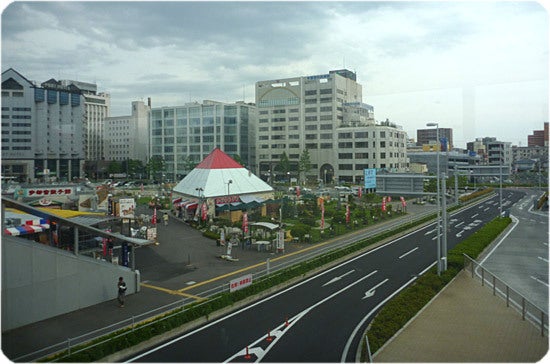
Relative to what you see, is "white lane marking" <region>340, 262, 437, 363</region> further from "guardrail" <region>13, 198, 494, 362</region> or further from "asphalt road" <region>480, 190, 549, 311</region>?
"guardrail" <region>13, 198, 494, 362</region>

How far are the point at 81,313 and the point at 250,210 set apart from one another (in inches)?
1153

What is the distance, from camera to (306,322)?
628 inches

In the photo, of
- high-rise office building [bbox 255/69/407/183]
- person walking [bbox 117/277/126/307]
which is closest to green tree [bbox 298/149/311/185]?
high-rise office building [bbox 255/69/407/183]

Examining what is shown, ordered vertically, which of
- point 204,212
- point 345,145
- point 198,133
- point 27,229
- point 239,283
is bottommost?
point 239,283

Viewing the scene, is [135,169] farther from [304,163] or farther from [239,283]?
[239,283]

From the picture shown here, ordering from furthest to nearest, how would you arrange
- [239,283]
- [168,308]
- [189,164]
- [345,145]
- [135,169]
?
[135,169]
[189,164]
[345,145]
[239,283]
[168,308]

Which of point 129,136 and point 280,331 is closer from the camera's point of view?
point 280,331

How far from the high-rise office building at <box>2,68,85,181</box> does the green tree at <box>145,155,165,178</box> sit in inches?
628

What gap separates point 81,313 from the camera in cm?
1662

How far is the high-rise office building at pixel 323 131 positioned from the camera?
285 feet

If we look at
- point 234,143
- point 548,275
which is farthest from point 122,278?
point 234,143

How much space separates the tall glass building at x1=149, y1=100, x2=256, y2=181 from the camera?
97.5 m

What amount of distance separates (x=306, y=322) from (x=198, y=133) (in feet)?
287

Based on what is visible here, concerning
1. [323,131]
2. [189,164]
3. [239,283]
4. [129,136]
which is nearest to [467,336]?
[239,283]
